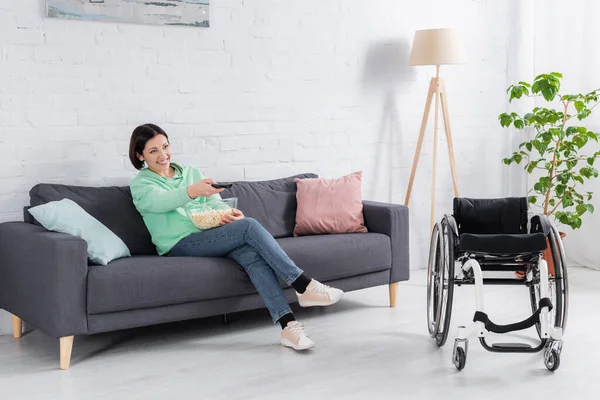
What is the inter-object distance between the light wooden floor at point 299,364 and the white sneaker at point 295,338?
0.14 feet

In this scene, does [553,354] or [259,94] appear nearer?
[553,354]

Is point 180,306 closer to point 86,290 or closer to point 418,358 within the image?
point 86,290

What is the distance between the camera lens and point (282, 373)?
11.0ft

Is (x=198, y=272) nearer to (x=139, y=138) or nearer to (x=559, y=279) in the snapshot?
(x=139, y=138)

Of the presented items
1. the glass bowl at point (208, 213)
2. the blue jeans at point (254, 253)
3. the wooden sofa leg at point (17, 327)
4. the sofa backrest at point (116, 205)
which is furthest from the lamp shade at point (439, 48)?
the wooden sofa leg at point (17, 327)

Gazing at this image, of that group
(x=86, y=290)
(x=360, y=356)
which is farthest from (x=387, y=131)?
(x=86, y=290)

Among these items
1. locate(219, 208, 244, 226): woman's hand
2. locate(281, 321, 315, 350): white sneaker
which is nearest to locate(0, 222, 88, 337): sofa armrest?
locate(219, 208, 244, 226): woman's hand

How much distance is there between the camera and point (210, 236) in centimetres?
386

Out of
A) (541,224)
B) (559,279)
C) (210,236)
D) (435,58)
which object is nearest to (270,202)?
(210,236)

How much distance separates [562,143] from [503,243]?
6.99 feet

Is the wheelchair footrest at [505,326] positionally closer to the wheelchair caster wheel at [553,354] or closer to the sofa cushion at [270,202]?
the wheelchair caster wheel at [553,354]

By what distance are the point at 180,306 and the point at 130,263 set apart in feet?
0.97

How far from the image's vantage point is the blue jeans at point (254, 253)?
3777 mm

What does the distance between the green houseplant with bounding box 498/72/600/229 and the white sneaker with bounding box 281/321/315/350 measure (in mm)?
2242
